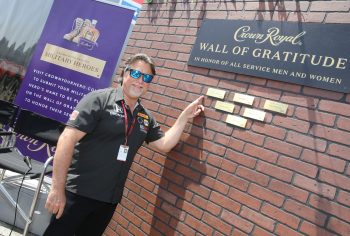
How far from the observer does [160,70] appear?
3.64 meters

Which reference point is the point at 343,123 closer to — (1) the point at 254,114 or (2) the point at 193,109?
(1) the point at 254,114

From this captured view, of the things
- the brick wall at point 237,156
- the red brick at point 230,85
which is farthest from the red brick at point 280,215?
the red brick at point 230,85

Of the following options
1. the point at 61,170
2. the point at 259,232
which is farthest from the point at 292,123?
the point at 61,170

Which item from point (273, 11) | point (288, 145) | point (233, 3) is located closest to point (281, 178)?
point (288, 145)

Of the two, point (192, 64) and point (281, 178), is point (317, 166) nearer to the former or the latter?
point (281, 178)

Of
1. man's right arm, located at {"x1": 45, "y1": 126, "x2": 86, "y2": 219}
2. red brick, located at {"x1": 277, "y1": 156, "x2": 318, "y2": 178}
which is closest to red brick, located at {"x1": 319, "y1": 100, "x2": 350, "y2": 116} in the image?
red brick, located at {"x1": 277, "y1": 156, "x2": 318, "y2": 178}

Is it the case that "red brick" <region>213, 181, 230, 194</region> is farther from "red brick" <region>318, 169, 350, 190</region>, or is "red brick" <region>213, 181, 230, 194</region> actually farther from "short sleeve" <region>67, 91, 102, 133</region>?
"short sleeve" <region>67, 91, 102, 133</region>

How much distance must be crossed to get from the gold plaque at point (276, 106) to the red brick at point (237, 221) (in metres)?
0.83

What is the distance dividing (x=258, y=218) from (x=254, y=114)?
759mm

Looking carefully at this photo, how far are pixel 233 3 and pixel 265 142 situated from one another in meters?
1.29

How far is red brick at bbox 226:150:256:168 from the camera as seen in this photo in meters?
2.71

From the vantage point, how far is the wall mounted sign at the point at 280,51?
244cm

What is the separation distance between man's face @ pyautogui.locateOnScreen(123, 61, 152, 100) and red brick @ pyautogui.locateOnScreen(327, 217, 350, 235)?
1.60 meters

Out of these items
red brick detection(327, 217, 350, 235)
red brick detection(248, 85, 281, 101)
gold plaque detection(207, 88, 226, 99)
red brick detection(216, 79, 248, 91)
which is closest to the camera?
red brick detection(327, 217, 350, 235)
